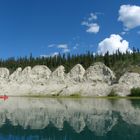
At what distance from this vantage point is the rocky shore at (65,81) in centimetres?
14625

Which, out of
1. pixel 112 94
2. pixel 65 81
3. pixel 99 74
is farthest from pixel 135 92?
pixel 65 81

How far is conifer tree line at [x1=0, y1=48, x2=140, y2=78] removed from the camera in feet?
524

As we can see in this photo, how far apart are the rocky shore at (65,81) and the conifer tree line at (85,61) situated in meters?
4.79

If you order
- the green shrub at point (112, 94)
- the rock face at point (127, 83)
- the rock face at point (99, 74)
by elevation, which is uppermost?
the rock face at point (99, 74)

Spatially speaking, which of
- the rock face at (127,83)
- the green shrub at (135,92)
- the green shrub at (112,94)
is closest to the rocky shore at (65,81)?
the rock face at (127,83)

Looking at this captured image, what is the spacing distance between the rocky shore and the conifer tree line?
15.7 feet

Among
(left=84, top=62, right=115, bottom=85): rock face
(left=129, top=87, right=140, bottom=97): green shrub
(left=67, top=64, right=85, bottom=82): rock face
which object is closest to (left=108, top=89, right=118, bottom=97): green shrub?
(left=129, top=87, right=140, bottom=97): green shrub

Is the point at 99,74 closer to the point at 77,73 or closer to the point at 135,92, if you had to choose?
the point at 77,73

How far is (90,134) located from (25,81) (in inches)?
5867

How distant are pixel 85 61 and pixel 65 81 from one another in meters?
17.1

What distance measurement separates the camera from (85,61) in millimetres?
174000

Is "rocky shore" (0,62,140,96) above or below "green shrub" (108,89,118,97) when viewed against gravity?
above

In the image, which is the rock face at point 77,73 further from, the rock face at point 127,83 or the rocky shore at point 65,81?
the rock face at point 127,83

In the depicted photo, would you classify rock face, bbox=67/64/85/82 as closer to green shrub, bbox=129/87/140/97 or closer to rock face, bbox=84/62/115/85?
rock face, bbox=84/62/115/85
